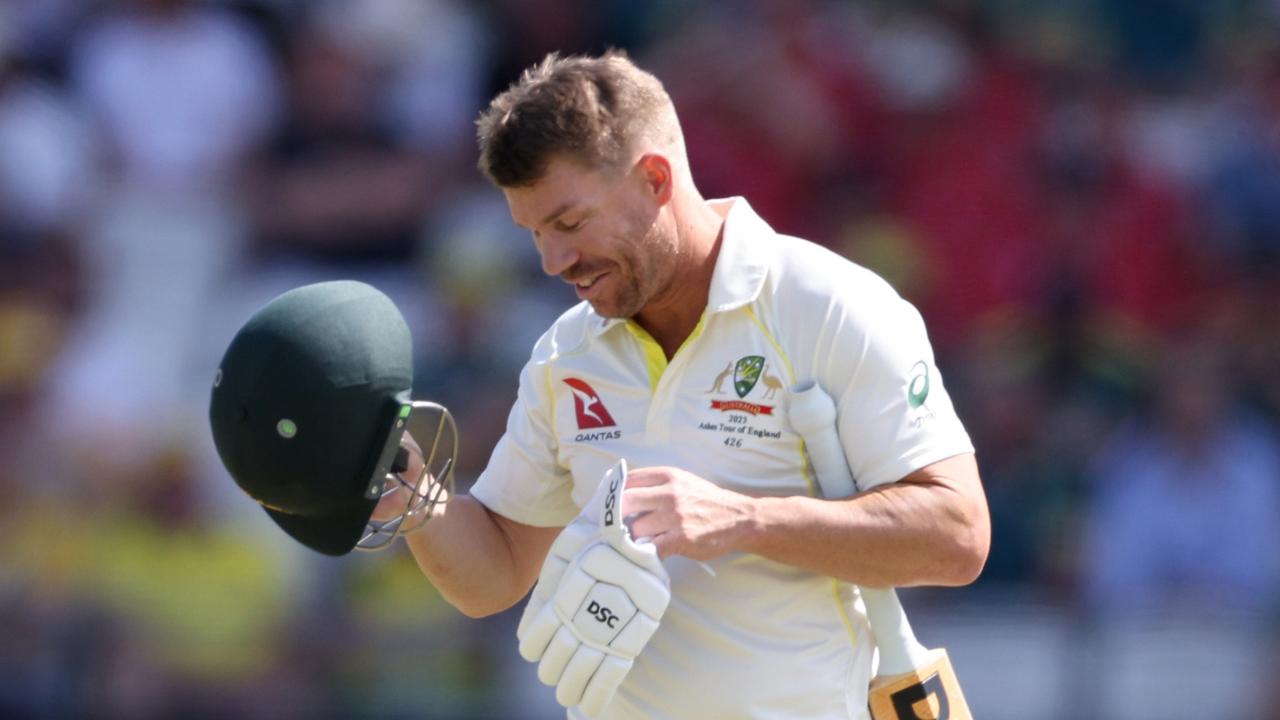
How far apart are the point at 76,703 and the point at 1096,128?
4.59m

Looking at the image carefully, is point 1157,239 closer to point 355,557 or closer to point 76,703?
point 355,557

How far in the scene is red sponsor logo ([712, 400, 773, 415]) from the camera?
3150 mm

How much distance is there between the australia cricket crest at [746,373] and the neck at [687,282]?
0.13 m

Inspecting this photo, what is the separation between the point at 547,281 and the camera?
293 inches

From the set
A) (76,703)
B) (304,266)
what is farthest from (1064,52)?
(76,703)

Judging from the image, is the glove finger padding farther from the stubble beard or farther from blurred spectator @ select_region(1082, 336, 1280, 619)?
blurred spectator @ select_region(1082, 336, 1280, 619)

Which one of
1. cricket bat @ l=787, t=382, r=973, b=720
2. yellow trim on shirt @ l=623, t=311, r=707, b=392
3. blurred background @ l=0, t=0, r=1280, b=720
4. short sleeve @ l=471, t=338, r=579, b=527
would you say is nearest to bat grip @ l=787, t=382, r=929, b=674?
cricket bat @ l=787, t=382, r=973, b=720

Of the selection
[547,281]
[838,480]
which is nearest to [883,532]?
[838,480]

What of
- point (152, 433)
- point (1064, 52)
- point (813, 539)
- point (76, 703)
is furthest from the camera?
point (1064, 52)

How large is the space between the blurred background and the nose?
351cm

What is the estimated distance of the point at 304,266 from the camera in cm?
789

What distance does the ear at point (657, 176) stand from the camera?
3.18 metres

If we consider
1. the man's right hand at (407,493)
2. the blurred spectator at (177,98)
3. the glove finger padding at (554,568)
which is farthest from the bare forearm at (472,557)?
the blurred spectator at (177,98)

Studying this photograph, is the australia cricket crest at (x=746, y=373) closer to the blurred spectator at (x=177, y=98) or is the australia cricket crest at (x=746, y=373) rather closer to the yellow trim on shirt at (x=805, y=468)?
the yellow trim on shirt at (x=805, y=468)
